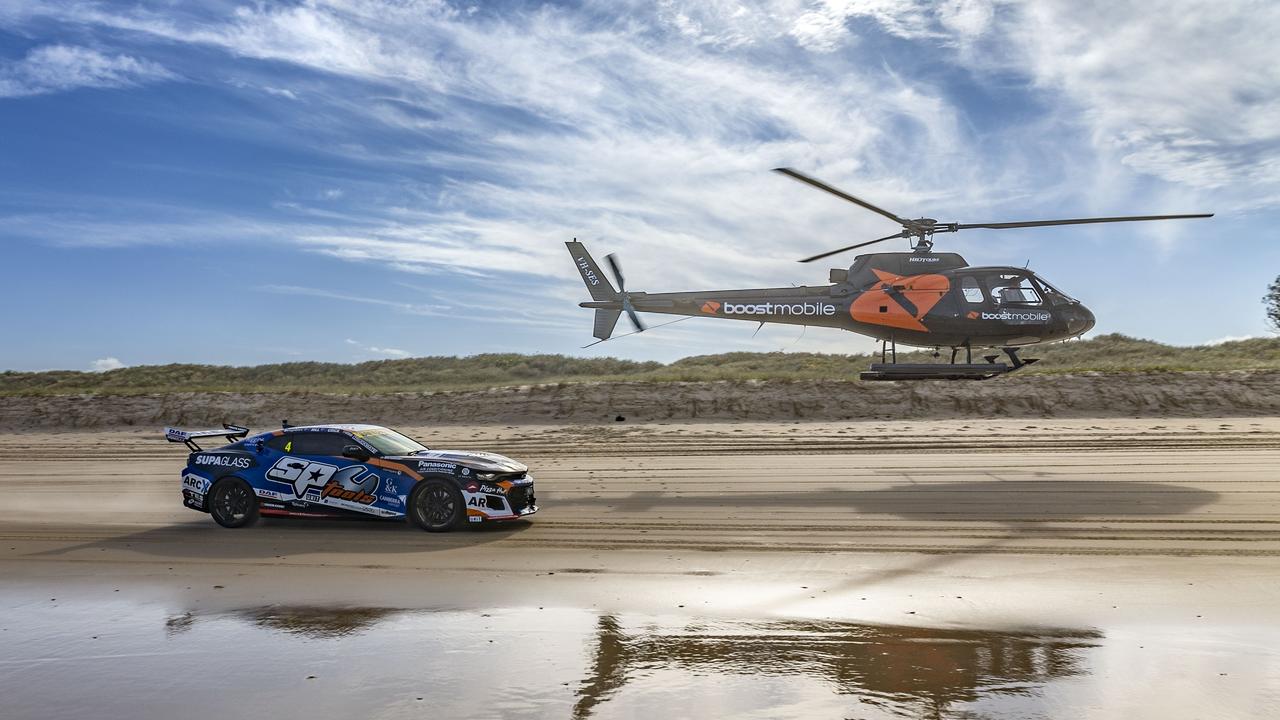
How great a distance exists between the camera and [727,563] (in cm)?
995

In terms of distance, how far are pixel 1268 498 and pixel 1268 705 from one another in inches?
322

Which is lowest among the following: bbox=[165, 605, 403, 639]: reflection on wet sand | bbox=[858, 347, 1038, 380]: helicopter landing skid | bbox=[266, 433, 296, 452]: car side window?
bbox=[165, 605, 403, 639]: reflection on wet sand

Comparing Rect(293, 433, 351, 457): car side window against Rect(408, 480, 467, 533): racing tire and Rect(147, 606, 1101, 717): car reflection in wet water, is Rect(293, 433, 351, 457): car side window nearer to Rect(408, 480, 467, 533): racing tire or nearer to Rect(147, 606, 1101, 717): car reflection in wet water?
Rect(408, 480, 467, 533): racing tire

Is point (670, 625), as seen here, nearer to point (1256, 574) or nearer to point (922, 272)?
point (1256, 574)

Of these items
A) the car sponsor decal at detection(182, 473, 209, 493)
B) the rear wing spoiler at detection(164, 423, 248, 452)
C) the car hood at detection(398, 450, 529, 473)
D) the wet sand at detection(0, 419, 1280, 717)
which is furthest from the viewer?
the car sponsor decal at detection(182, 473, 209, 493)

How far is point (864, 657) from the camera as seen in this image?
6.78m

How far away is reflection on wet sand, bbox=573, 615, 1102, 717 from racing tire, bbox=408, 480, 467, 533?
4402 millimetres

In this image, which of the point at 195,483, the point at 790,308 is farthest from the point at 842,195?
the point at 195,483

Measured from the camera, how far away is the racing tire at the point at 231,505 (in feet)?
41.5

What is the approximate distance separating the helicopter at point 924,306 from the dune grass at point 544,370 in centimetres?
1081

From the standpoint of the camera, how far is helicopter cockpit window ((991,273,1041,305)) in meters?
17.7

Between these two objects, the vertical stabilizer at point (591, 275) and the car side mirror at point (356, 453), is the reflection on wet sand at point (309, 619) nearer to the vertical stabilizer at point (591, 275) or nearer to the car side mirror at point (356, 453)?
the car side mirror at point (356, 453)

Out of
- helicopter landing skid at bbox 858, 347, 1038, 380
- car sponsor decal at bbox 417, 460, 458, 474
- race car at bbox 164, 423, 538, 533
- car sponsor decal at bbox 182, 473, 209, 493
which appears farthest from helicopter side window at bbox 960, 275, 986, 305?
car sponsor decal at bbox 182, 473, 209, 493

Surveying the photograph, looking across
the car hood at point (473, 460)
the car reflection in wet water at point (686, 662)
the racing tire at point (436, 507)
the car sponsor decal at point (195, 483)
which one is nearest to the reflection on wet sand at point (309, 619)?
the car reflection in wet water at point (686, 662)
